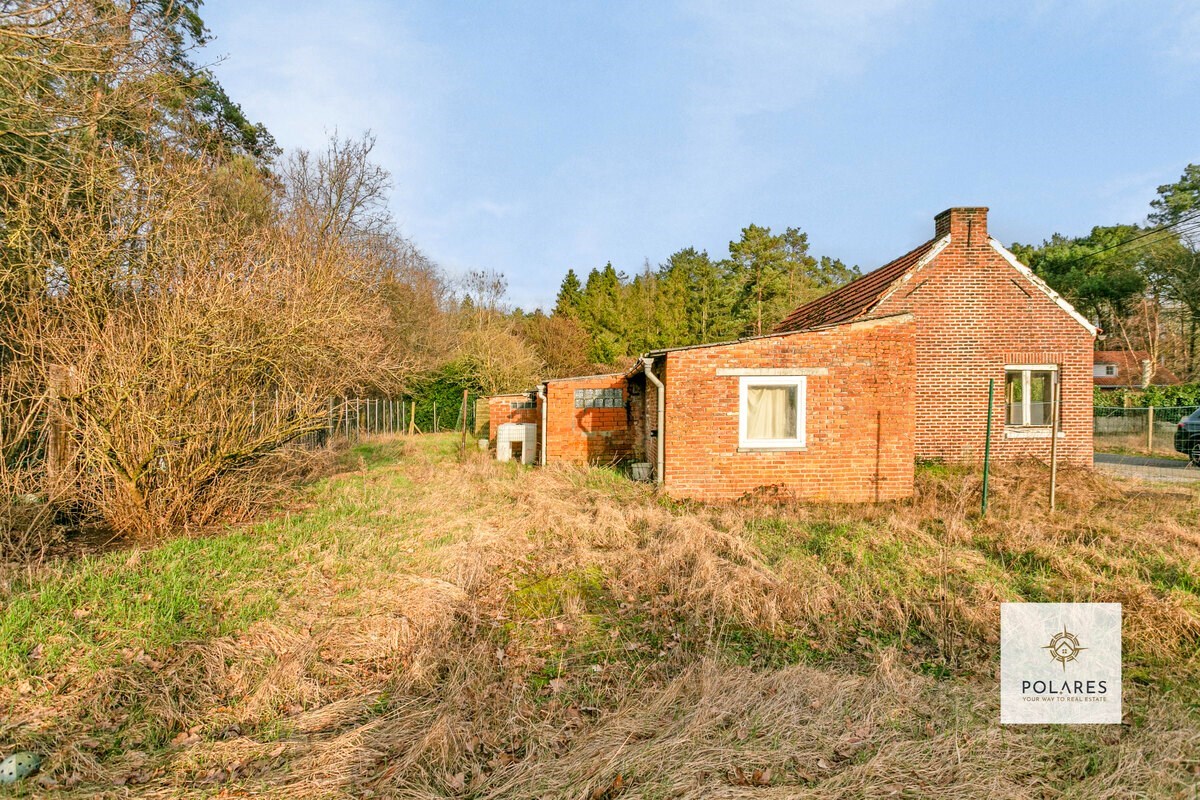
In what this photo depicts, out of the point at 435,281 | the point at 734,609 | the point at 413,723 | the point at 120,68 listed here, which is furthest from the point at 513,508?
the point at 435,281

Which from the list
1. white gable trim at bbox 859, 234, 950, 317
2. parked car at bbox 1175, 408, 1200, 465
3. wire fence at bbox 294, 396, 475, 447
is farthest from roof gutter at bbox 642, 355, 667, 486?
wire fence at bbox 294, 396, 475, 447

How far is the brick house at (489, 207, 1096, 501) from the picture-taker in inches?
374

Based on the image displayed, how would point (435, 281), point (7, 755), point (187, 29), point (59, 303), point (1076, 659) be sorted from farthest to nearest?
point (435, 281)
point (187, 29)
point (59, 303)
point (1076, 659)
point (7, 755)

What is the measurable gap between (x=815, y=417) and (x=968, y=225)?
6.62m

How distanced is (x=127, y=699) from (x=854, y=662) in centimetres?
529

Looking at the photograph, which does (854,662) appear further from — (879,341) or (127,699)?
(879,341)

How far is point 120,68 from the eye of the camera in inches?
292

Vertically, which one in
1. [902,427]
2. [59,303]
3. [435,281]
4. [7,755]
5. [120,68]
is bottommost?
[7,755]

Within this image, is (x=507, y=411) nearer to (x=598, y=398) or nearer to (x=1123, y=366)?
(x=598, y=398)

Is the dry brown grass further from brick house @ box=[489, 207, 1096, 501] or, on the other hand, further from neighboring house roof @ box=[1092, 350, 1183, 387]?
neighboring house roof @ box=[1092, 350, 1183, 387]

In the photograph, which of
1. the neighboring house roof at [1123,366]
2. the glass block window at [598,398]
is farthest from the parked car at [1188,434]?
the neighboring house roof at [1123,366]

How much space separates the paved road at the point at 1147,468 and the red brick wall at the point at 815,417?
6089 millimetres

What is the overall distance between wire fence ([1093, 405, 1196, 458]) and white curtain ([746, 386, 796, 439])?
37.6 feet

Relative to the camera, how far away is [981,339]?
12.1 m
